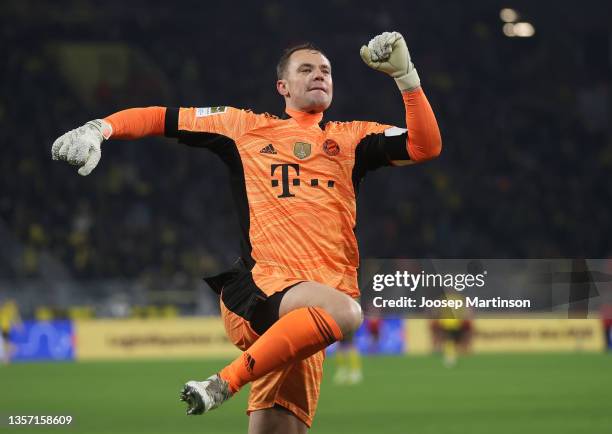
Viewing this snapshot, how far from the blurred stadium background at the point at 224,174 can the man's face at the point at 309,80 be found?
46.1 ft

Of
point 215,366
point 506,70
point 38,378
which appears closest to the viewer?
point 38,378

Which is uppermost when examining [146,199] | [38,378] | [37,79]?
[37,79]

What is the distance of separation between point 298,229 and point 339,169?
358 mm

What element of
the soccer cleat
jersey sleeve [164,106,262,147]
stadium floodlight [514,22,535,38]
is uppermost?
stadium floodlight [514,22,535,38]

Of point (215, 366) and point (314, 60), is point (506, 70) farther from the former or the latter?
point (314, 60)

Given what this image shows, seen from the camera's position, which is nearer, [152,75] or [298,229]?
[298,229]

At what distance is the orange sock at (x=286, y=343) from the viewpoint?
491 centimetres

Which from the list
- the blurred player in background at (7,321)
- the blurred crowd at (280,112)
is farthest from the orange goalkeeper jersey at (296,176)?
the blurred crowd at (280,112)

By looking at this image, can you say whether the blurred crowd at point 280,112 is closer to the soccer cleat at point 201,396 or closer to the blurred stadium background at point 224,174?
the blurred stadium background at point 224,174

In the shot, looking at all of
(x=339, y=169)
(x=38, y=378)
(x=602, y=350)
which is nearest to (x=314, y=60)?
(x=339, y=169)

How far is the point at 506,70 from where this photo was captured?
1293 inches

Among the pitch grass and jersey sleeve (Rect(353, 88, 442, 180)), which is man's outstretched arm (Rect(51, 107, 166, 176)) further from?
the pitch grass

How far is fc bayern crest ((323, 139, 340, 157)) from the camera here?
5.46m

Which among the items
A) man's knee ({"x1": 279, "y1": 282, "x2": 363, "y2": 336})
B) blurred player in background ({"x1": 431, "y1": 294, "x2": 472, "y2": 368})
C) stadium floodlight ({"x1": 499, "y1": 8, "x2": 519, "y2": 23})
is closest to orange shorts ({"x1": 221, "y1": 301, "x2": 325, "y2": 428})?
man's knee ({"x1": 279, "y1": 282, "x2": 363, "y2": 336})
